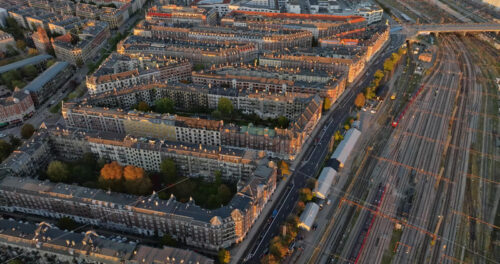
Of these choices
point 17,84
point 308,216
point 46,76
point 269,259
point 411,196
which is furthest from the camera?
point 46,76

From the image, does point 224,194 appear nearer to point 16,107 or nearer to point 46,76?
point 16,107

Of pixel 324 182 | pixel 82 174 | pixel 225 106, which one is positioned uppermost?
pixel 225 106

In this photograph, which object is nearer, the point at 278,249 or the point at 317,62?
the point at 278,249

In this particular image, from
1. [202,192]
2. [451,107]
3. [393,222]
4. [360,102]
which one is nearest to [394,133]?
[360,102]

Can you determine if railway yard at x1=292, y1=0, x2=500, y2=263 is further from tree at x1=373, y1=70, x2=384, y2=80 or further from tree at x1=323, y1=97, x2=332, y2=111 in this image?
tree at x1=323, y1=97, x2=332, y2=111

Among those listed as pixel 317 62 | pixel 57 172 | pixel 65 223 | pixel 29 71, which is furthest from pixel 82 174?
pixel 317 62

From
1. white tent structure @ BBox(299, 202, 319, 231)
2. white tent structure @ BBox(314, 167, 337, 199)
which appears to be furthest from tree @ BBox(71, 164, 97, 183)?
white tent structure @ BBox(314, 167, 337, 199)
